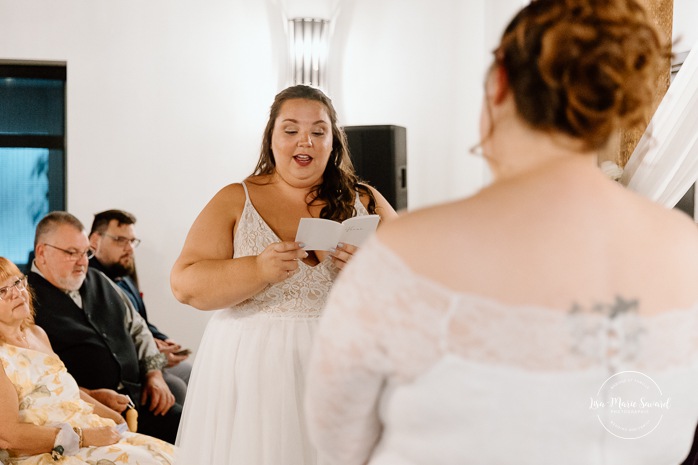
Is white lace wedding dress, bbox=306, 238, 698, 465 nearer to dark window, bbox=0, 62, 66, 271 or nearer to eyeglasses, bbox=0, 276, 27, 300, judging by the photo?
eyeglasses, bbox=0, 276, 27, 300

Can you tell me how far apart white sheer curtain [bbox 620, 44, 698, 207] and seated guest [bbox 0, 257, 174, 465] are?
1967mm

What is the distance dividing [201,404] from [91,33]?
4030 millimetres

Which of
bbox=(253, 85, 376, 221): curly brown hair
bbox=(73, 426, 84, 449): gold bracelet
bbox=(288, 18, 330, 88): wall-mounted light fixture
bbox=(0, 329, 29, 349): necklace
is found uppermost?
bbox=(288, 18, 330, 88): wall-mounted light fixture

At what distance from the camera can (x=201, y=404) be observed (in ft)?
7.25

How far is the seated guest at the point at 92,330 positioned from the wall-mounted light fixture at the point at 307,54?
2.26 meters

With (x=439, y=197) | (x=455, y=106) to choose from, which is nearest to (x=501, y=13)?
(x=455, y=106)

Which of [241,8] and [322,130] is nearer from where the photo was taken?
[322,130]

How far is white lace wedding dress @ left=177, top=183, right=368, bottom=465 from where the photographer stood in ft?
6.89

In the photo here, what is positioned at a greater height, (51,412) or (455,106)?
(455,106)

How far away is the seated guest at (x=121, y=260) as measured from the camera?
14.9 ft

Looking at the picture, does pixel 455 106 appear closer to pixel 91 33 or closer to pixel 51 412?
pixel 91 33

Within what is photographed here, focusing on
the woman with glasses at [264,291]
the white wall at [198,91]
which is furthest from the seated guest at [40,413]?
the white wall at [198,91]

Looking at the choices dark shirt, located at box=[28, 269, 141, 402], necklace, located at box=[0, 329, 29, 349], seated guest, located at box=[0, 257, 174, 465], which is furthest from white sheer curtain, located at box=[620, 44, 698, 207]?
dark shirt, located at box=[28, 269, 141, 402]

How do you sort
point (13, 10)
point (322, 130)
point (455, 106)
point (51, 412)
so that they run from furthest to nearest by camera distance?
1. point (455, 106)
2. point (13, 10)
3. point (51, 412)
4. point (322, 130)
